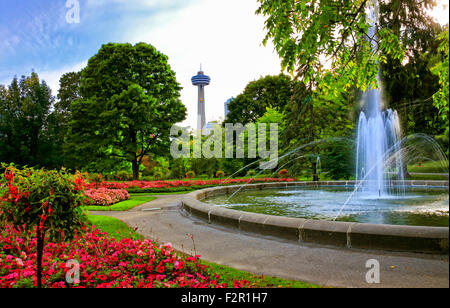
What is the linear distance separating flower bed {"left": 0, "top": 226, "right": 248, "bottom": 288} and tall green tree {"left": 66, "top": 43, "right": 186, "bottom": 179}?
70.1ft

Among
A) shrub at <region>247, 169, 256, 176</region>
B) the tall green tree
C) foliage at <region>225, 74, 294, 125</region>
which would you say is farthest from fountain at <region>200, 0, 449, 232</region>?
foliage at <region>225, 74, 294, 125</region>

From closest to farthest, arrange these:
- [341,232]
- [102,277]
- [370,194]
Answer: [102,277] < [341,232] < [370,194]

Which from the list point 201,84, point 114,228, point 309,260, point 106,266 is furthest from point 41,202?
point 201,84

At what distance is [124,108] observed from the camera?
26.5m

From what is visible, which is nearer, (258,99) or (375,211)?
(375,211)

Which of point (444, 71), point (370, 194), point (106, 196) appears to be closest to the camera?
point (444, 71)

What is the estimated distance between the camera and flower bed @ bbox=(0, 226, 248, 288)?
161 inches

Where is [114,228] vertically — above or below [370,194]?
below

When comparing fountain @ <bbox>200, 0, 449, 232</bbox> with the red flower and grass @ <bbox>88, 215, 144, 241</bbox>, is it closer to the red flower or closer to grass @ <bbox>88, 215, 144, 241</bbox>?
Result: grass @ <bbox>88, 215, 144, 241</bbox>

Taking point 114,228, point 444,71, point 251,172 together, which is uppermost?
point 444,71

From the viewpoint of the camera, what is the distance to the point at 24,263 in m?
5.04

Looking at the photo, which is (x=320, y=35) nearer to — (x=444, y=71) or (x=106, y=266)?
(x=444, y=71)

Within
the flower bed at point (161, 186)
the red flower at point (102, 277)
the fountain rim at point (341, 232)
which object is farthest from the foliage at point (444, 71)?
the flower bed at point (161, 186)

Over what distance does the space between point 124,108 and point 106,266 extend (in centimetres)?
2342
